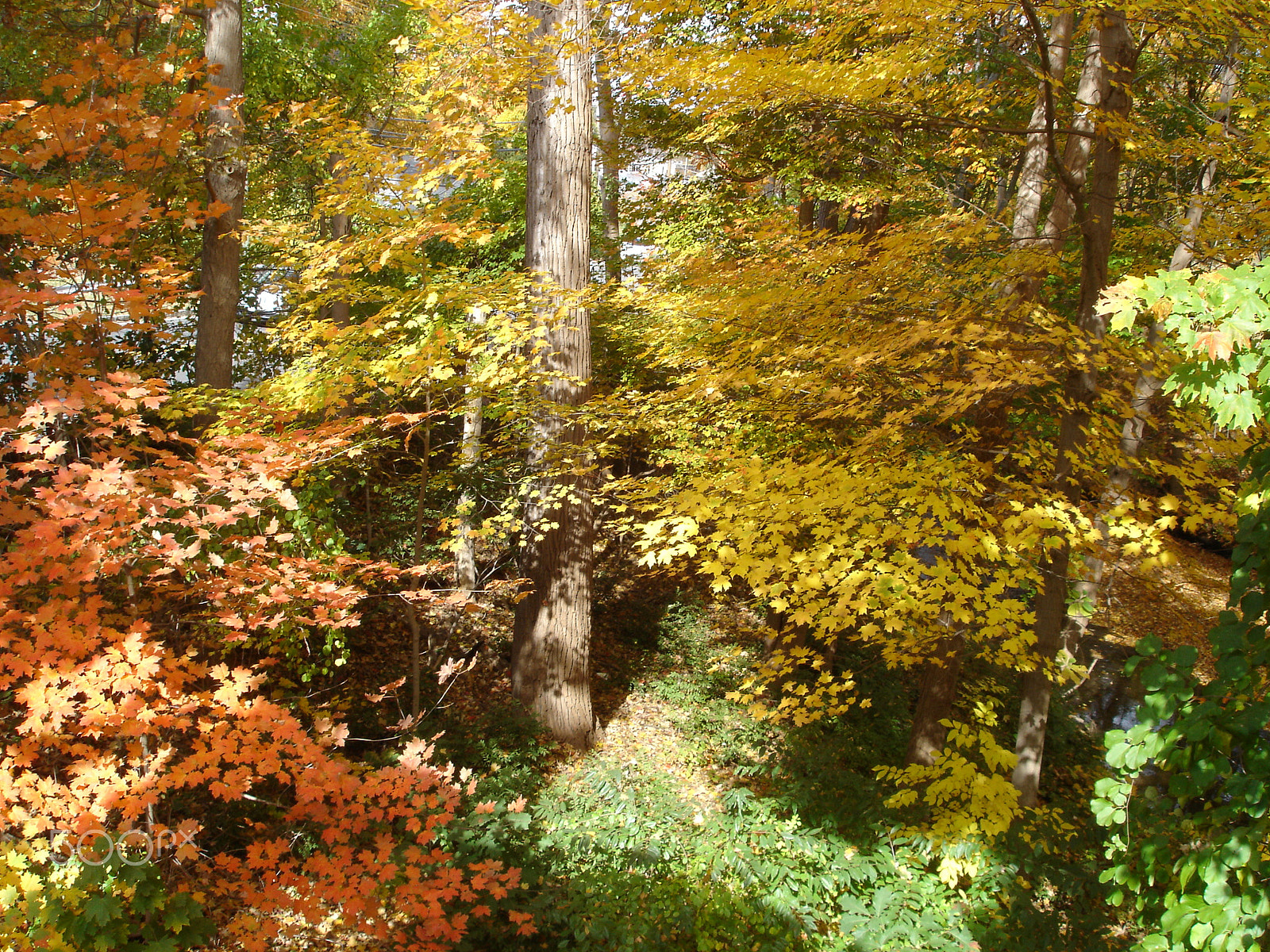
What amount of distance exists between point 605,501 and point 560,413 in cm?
132

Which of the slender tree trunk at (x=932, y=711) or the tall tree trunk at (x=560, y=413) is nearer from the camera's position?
the tall tree trunk at (x=560, y=413)

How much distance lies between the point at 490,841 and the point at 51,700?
2.60 meters

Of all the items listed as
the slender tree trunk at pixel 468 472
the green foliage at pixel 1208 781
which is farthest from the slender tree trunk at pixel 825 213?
the green foliage at pixel 1208 781

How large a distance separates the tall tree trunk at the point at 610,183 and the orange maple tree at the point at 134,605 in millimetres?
7748

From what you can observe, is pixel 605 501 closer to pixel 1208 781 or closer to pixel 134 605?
pixel 134 605

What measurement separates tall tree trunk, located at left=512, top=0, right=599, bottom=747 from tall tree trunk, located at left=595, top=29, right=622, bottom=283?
4.30 meters

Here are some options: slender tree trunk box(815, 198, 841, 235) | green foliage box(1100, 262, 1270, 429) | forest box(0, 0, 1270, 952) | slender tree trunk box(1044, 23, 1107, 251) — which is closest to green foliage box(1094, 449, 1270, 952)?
forest box(0, 0, 1270, 952)

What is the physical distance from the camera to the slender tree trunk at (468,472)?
5.04 m

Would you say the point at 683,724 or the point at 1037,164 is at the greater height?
the point at 1037,164

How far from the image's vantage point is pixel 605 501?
6684 millimetres

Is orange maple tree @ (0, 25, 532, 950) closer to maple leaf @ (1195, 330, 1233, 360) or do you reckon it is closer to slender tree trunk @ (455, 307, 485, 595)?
slender tree trunk @ (455, 307, 485, 595)

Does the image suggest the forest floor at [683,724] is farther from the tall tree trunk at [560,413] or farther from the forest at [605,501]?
the tall tree trunk at [560,413]

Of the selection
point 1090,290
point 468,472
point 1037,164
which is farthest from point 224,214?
point 1037,164

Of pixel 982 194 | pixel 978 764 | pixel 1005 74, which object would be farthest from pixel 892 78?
pixel 982 194
